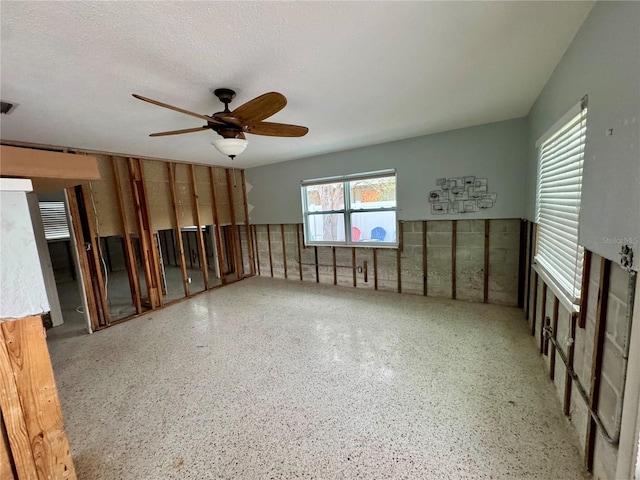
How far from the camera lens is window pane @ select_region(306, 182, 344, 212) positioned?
4797 mm

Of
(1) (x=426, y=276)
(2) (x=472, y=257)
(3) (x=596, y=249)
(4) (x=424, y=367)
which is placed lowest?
(4) (x=424, y=367)

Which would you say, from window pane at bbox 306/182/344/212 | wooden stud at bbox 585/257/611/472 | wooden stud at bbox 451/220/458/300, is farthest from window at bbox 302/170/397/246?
wooden stud at bbox 585/257/611/472

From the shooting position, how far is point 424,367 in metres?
2.40

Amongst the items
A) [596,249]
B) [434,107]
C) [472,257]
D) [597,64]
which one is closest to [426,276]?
[472,257]

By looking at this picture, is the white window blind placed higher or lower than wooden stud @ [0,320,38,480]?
higher

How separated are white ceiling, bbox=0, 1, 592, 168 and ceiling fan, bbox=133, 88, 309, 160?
237mm

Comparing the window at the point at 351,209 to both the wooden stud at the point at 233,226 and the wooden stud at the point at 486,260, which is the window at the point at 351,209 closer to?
the wooden stud at the point at 486,260

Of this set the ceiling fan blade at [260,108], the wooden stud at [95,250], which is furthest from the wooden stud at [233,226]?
the ceiling fan blade at [260,108]

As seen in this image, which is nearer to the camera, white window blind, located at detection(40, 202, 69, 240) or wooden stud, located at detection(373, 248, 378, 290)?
wooden stud, located at detection(373, 248, 378, 290)

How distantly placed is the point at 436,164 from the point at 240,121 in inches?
116

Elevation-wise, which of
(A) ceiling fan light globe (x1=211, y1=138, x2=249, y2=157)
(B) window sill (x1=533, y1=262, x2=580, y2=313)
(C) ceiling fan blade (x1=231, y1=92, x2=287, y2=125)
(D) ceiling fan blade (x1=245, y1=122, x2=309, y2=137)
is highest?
(C) ceiling fan blade (x1=231, y1=92, x2=287, y2=125)

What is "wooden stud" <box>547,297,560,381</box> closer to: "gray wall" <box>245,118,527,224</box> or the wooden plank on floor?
"gray wall" <box>245,118,527,224</box>

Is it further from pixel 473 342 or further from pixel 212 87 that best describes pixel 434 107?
pixel 473 342

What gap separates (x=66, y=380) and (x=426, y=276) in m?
4.53
